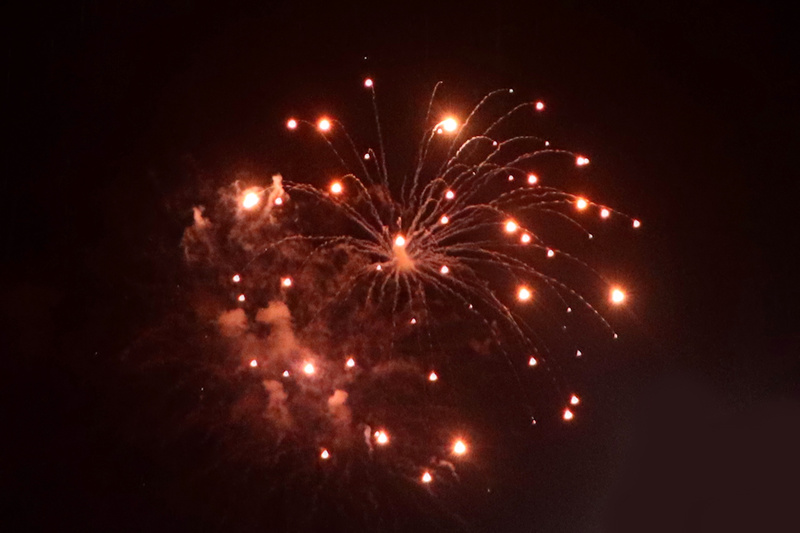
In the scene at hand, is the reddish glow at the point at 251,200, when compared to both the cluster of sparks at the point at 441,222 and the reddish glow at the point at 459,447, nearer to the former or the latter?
the cluster of sparks at the point at 441,222

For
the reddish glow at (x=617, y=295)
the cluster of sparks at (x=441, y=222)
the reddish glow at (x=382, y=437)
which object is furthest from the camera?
the reddish glow at (x=617, y=295)

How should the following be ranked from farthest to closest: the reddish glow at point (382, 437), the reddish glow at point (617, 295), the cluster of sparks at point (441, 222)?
the reddish glow at point (617, 295)
the reddish glow at point (382, 437)
the cluster of sparks at point (441, 222)

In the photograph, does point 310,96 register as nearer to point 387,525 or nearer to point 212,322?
point 212,322

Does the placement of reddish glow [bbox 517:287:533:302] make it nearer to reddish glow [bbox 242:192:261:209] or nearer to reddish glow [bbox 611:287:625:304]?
reddish glow [bbox 611:287:625:304]

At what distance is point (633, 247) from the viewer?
6.84 m

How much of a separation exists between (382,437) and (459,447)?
727mm

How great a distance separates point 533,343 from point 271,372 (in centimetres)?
241

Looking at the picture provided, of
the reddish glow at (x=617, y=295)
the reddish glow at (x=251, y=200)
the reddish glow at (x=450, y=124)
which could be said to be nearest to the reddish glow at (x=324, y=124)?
the reddish glow at (x=251, y=200)

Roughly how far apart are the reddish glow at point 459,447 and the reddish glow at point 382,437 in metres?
0.64

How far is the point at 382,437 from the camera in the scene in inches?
260

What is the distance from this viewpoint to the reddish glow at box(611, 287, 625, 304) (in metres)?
6.75

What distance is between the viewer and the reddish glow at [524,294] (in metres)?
6.63

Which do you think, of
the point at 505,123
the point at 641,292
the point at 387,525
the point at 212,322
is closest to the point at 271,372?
the point at 212,322

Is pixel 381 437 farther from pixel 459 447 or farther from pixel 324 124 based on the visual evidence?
pixel 324 124
